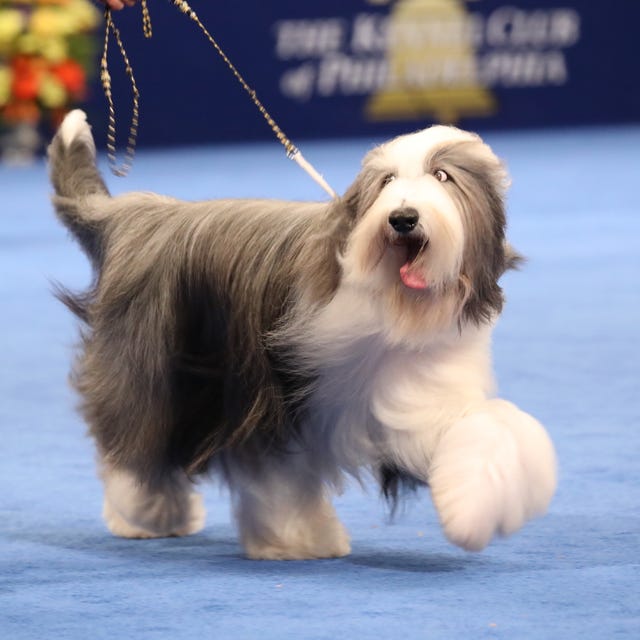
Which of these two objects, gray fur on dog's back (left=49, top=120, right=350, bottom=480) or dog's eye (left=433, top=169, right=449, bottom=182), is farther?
gray fur on dog's back (left=49, top=120, right=350, bottom=480)

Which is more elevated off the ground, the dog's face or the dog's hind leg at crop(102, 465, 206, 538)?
the dog's face

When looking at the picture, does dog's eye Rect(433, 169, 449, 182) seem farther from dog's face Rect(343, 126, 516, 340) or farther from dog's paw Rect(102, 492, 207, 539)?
dog's paw Rect(102, 492, 207, 539)

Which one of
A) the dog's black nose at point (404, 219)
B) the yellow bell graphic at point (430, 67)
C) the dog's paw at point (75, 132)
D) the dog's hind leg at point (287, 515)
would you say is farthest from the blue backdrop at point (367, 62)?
the dog's black nose at point (404, 219)

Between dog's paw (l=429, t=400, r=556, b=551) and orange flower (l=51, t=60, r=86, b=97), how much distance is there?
11232mm

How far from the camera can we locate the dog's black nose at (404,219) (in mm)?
3117

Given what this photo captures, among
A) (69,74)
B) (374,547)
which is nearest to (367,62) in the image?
(69,74)

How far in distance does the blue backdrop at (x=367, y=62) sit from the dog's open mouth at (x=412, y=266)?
39.3 ft

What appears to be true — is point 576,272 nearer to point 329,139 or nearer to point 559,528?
point 559,528

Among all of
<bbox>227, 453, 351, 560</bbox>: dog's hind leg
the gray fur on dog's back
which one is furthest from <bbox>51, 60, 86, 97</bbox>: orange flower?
<bbox>227, 453, 351, 560</bbox>: dog's hind leg

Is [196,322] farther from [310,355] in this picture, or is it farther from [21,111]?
[21,111]

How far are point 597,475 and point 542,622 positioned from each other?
1.41 metres

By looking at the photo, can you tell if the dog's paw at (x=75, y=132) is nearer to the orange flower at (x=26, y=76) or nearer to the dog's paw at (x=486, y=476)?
the dog's paw at (x=486, y=476)

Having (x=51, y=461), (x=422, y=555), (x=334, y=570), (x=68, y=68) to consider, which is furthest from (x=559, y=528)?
(x=68, y=68)

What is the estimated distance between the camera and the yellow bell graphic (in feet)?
49.9
